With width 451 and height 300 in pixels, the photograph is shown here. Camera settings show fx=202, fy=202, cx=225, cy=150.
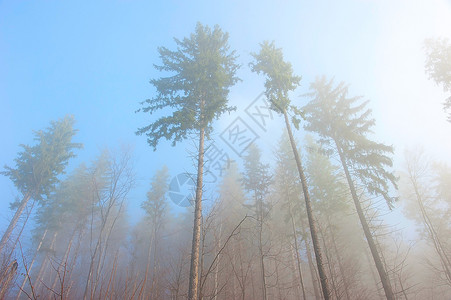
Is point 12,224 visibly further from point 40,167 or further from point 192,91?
point 192,91

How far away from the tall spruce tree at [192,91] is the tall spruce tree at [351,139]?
7.24m

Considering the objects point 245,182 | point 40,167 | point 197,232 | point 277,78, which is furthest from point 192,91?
point 40,167

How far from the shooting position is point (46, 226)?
24.8m

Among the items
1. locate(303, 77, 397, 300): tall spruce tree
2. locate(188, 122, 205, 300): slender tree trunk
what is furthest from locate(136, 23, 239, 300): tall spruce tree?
locate(303, 77, 397, 300): tall spruce tree

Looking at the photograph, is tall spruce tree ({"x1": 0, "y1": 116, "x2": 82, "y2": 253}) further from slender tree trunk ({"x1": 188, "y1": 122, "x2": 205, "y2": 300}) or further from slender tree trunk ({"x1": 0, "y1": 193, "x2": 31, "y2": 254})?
slender tree trunk ({"x1": 188, "y1": 122, "x2": 205, "y2": 300})

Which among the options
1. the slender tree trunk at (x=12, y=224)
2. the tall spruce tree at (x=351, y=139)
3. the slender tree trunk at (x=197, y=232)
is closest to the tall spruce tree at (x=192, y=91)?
the slender tree trunk at (x=197, y=232)

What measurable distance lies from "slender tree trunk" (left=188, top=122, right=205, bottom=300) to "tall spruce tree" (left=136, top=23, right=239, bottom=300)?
0.05m

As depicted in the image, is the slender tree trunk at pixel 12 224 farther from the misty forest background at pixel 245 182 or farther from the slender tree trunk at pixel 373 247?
the slender tree trunk at pixel 373 247

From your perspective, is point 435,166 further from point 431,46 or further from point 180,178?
point 180,178

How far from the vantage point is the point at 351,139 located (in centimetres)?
1453

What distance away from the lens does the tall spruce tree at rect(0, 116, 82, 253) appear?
20.6 m

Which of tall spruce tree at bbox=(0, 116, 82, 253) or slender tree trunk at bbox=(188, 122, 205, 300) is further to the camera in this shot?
tall spruce tree at bbox=(0, 116, 82, 253)

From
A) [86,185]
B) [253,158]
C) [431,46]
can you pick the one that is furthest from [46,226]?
[431,46]

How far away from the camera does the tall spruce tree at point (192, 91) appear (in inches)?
452
